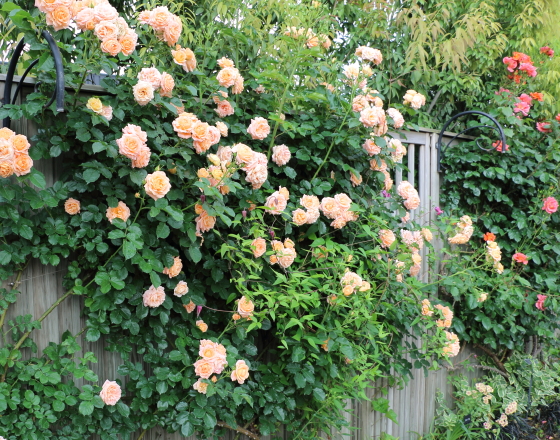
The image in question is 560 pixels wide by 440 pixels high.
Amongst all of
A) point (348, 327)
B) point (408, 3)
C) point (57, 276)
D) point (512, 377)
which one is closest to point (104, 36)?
point (57, 276)

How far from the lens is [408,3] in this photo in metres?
3.65

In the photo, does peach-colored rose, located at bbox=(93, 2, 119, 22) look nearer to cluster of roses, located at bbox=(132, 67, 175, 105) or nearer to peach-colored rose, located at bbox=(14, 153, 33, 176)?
cluster of roses, located at bbox=(132, 67, 175, 105)

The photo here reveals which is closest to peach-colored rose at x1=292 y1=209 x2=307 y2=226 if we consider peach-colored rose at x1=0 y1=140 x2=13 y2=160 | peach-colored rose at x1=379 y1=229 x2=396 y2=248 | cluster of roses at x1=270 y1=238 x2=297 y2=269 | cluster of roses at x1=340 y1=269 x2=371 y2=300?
cluster of roses at x1=270 y1=238 x2=297 y2=269

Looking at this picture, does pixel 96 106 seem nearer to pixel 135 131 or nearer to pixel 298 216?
pixel 135 131

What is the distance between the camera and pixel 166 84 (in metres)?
1.75

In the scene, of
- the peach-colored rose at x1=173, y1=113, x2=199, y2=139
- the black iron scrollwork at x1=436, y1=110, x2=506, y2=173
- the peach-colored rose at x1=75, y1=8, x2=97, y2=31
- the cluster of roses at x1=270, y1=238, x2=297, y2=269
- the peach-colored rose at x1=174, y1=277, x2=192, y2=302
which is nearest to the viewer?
the peach-colored rose at x1=75, y1=8, x2=97, y2=31

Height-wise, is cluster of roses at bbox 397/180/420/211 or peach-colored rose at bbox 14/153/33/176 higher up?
peach-colored rose at bbox 14/153/33/176

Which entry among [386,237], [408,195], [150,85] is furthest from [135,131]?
[408,195]

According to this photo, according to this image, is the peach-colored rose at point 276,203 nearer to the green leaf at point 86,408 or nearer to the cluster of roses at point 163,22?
the cluster of roses at point 163,22

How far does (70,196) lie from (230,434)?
122 centimetres

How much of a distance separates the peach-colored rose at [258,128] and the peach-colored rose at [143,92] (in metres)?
0.44

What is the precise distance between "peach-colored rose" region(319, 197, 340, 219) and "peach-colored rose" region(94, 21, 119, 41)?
103 centimetres

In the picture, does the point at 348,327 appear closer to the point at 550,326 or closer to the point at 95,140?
the point at 95,140

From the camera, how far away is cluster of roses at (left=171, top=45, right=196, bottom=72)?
1.81 meters
